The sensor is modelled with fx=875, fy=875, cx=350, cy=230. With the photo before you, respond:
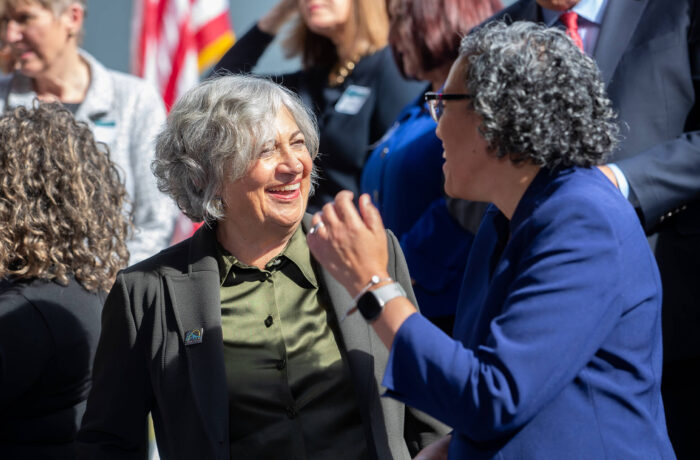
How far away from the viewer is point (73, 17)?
4.32m

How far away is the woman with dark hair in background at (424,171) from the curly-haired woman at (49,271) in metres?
1.19

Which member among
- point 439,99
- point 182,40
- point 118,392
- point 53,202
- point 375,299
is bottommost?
point 182,40

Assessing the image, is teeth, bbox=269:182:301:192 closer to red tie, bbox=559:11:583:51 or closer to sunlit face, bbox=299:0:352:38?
red tie, bbox=559:11:583:51

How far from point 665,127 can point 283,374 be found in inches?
58.0

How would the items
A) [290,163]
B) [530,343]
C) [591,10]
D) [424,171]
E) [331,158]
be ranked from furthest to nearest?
[331,158] < [424,171] < [591,10] < [290,163] < [530,343]

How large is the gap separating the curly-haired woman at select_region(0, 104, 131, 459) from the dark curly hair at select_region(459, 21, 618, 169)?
1.49 meters

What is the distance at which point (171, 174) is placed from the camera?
2.76m

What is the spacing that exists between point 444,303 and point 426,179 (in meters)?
0.53

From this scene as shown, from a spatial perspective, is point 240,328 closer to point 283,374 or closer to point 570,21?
point 283,374

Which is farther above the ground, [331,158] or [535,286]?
[535,286]

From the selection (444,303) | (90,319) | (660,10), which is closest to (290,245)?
(90,319)

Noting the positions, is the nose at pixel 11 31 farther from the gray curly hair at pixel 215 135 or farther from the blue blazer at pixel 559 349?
the blue blazer at pixel 559 349

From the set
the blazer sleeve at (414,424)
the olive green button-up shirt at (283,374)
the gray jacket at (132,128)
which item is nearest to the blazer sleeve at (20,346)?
the olive green button-up shirt at (283,374)

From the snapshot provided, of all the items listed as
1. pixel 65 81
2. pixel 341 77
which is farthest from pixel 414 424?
pixel 65 81
